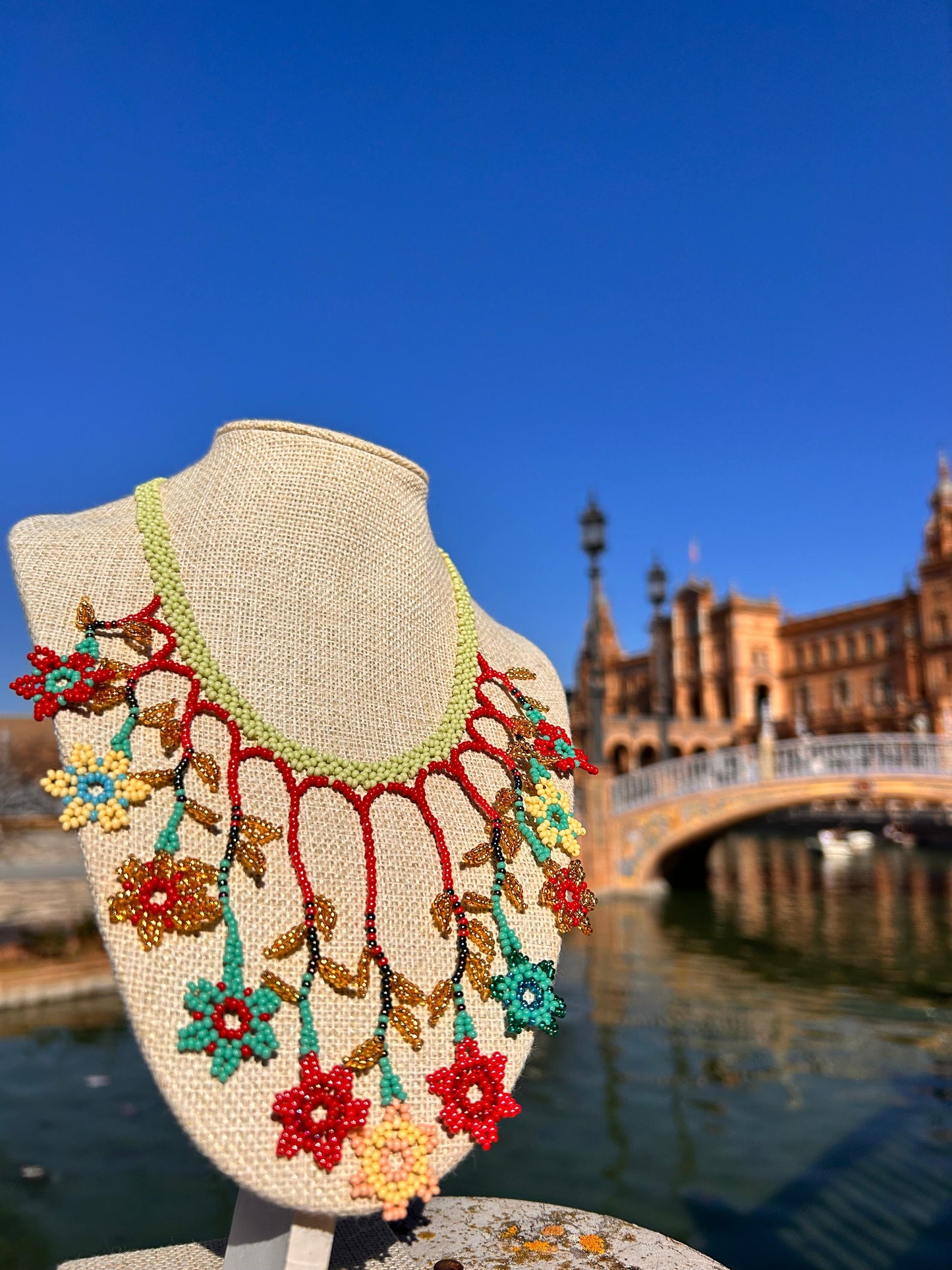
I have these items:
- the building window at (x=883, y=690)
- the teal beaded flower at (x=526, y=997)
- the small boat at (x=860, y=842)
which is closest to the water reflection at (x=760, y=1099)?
the teal beaded flower at (x=526, y=997)

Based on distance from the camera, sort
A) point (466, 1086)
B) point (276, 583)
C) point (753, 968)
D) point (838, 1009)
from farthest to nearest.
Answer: point (753, 968), point (838, 1009), point (276, 583), point (466, 1086)

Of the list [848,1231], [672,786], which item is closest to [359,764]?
[848,1231]

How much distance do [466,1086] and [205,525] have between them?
1.00 metres

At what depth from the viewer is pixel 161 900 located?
4.39 feet

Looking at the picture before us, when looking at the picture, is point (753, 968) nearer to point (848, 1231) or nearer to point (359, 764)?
point (848, 1231)

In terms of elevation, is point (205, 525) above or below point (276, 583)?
above

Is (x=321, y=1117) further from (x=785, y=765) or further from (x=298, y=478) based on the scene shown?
(x=785, y=765)

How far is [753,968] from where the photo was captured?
9.24 m

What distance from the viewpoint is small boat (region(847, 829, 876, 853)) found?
2344cm

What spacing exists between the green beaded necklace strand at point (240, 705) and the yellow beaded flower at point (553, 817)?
184 millimetres

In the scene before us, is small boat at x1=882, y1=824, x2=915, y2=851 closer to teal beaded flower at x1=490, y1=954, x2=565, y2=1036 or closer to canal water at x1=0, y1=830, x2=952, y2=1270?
canal water at x1=0, y1=830, x2=952, y2=1270

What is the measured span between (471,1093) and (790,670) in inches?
1648

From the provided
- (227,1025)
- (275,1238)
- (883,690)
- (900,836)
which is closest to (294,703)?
(227,1025)

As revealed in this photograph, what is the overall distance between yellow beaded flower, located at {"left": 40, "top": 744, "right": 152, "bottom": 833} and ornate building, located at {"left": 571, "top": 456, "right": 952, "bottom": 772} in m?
29.2
